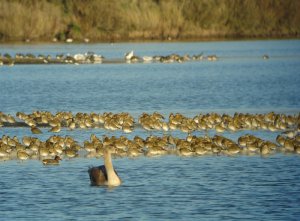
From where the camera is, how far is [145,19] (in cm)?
7206

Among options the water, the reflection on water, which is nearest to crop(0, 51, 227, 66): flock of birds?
the water

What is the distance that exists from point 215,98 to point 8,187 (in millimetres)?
19313

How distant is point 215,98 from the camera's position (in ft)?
120

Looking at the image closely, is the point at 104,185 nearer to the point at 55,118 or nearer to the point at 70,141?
the point at 70,141

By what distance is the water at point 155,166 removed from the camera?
1611 cm

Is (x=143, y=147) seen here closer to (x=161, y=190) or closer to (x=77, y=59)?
(x=161, y=190)

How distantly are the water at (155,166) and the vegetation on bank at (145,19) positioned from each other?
664 inches

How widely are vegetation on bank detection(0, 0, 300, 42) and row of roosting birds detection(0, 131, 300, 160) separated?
155 ft

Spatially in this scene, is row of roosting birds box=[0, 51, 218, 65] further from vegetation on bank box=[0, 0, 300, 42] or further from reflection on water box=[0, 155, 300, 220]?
reflection on water box=[0, 155, 300, 220]

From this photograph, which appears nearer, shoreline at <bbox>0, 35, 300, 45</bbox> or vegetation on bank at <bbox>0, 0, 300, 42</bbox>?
vegetation on bank at <bbox>0, 0, 300, 42</bbox>

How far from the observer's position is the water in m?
16.1

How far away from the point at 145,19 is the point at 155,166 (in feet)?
172

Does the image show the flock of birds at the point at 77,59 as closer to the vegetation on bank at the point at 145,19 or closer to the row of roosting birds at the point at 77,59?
the row of roosting birds at the point at 77,59

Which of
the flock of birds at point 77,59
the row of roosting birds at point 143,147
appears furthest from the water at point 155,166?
the flock of birds at point 77,59
